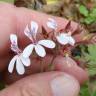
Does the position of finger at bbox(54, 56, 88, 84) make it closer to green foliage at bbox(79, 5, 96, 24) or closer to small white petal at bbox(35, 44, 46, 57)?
small white petal at bbox(35, 44, 46, 57)

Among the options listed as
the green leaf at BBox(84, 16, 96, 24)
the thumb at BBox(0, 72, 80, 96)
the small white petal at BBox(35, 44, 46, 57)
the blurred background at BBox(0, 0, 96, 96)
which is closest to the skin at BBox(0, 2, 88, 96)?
the thumb at BBox(0, 72, 80, 96)

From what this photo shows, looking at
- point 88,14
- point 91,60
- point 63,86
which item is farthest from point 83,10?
point 63,86

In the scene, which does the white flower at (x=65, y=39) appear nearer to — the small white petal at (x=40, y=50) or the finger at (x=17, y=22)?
the small white petal at (x=40, y=50)

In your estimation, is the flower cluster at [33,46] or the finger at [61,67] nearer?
the flower cluster at [33,46]

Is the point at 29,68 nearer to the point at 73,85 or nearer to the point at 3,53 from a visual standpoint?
the point at 3,53

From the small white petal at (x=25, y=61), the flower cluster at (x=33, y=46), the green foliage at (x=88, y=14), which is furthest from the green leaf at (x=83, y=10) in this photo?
the small white petal at (x=25, y=61)

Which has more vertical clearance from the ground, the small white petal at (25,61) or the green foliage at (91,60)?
the small white petal at (25,61)
